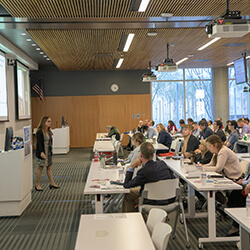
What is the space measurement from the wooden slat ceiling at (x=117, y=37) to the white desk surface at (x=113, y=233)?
500 centimetres

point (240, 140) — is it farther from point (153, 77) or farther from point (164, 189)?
point (164, 189)

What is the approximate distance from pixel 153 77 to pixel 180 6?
6176 millimetres

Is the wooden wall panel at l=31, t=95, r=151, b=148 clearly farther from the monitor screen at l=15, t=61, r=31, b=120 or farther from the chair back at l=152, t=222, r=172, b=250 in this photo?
the chair back at l=152, t=222, r=172, b=250

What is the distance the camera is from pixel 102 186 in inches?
187

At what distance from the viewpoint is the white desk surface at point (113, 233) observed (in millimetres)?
2604

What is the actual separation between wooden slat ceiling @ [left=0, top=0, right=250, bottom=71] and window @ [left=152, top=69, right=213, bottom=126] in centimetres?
164

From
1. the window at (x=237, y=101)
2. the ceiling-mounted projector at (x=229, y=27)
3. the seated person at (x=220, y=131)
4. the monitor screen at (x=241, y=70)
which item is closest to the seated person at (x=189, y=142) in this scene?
the ceiling-mounted projector at (x=229, y=27)

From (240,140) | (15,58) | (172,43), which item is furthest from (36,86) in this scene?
(240,140)

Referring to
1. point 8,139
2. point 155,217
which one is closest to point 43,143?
point 8,139

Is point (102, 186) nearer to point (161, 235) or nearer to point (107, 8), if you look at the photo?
point (161, 235)

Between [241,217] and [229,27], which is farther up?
[229,27]

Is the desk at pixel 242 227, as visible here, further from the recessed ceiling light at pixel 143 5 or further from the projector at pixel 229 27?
the recessed ceiling light at pixel 143 5

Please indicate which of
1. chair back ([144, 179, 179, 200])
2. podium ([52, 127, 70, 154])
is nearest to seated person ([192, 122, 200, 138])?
podium ([52, 127, 70, 154])

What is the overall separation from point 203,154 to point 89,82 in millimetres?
12980
